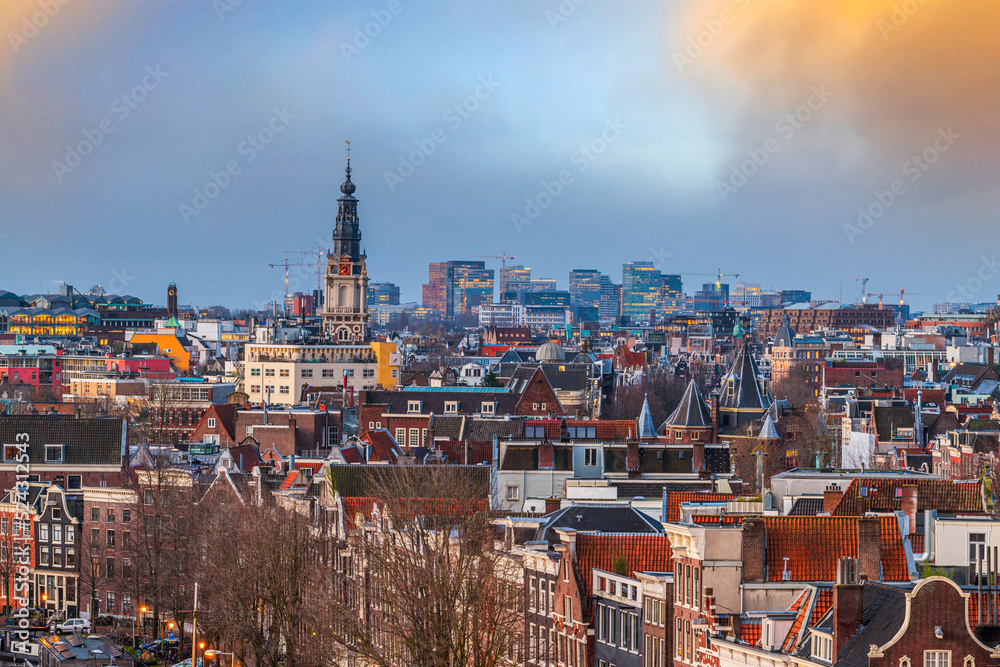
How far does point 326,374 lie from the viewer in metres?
172

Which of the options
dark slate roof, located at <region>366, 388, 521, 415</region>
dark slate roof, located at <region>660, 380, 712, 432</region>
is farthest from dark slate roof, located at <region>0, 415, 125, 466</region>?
dark slate roof, located at <region>660, 380, 712, 432</region>

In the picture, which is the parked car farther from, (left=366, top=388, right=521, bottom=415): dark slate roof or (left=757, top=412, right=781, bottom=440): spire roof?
(left=757, top=412, right=781, bottom=440): spire roof

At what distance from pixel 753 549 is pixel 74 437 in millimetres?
65722

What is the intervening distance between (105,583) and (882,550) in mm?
53310

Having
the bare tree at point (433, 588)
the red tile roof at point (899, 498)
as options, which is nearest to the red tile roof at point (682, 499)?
the bare tree at point (433, 588)

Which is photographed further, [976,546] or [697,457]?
[697,457]

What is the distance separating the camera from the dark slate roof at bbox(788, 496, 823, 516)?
172 ft

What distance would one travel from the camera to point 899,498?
165 ft

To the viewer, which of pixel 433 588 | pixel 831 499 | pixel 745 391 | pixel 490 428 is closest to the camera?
pixel 831 499

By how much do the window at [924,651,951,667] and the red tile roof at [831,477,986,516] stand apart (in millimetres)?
12028

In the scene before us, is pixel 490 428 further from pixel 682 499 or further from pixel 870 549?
pixel 870 549

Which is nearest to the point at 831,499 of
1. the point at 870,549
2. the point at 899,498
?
the point at 899,498

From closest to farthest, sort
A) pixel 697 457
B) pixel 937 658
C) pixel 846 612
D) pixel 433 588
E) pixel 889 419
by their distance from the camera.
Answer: pixel 937 658
pixel 846 612
pixel 433 588
pixel 697 457
pixel 889 419

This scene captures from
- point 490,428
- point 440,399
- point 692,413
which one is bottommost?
point 490,428
